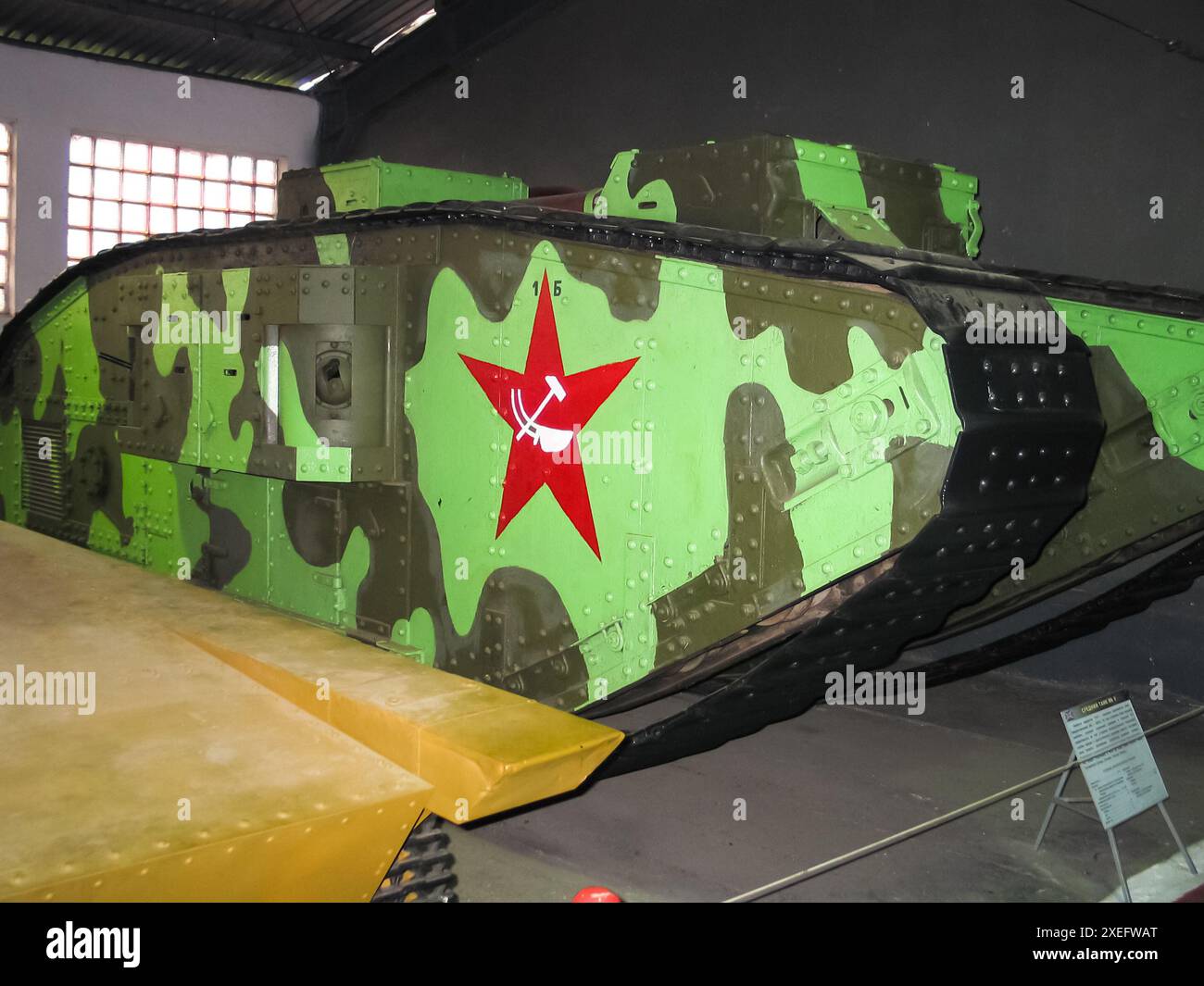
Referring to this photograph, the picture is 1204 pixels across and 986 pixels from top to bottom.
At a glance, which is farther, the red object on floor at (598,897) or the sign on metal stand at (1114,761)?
the sign on metal stand at (1114,761)

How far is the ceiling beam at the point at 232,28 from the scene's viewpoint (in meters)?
12.9

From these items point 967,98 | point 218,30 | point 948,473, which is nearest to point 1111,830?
point 948,473

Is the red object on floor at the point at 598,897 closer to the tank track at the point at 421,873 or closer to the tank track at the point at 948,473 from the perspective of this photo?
the tank track at the point at 421,873

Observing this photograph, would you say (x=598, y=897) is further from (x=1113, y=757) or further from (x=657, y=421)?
(x=1113, y=757)

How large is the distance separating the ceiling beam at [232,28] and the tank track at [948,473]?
32.8 feet

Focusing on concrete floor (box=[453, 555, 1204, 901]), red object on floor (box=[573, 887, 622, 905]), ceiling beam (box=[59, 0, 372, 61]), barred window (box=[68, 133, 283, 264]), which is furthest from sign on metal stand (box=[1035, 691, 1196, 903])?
ceiling beam (box=[59, 0, 372, 61])

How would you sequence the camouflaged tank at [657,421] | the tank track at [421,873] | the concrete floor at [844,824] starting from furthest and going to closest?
1. the concrete floor at [844,824]
2. the camouflaged tank at [657,421]
3. the tank track at [421,873]

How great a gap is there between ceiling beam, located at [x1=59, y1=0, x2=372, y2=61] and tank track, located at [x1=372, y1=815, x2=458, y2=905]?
1215 cm

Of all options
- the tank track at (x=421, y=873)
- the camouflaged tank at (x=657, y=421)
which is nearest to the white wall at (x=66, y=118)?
the camouflaged tank at (x=657, y=421)

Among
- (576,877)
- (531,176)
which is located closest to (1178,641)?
(576,877)

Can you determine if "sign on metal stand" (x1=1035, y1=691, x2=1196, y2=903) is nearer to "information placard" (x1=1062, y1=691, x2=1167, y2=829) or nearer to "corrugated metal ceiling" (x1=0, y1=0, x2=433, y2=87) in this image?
"information placard" (x1=1062, y1=691, x2=1167, y2=829)

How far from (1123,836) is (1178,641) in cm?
277

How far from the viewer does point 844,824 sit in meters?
5.25

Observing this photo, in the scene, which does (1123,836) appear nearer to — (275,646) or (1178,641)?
(1178,641)
